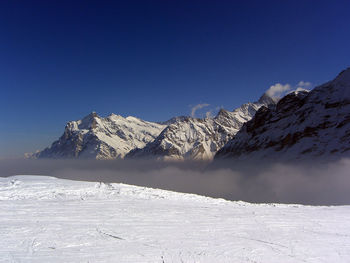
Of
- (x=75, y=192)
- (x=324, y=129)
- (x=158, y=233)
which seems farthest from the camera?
(x=324, y=129)

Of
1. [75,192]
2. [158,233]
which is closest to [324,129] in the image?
[75,192]

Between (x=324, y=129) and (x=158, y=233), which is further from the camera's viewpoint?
(x=324, y=129)

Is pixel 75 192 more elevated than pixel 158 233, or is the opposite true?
pixel 75 192

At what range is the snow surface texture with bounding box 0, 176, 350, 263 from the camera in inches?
295

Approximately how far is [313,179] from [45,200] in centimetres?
16780

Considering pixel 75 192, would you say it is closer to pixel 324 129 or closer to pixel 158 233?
pixel 158 233

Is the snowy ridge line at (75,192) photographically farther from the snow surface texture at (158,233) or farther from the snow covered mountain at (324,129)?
the snow covered mountain at (324,129)

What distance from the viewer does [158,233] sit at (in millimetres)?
9469

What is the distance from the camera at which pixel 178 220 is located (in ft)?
38.2

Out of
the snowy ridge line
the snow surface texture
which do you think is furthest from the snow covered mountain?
the snow surface texture

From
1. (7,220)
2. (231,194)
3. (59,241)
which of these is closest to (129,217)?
(59,241)

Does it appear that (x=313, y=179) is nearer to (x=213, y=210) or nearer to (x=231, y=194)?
(x=231, y=194)

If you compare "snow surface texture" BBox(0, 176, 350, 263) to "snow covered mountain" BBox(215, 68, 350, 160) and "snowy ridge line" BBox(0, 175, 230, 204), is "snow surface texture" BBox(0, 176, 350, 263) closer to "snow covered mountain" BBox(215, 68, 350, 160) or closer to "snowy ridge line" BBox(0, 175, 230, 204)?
"snowy ridge line" BBox(0, 175, 230, 204)

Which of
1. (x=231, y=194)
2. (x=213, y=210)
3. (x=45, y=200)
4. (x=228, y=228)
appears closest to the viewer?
(x=228, y=228)
